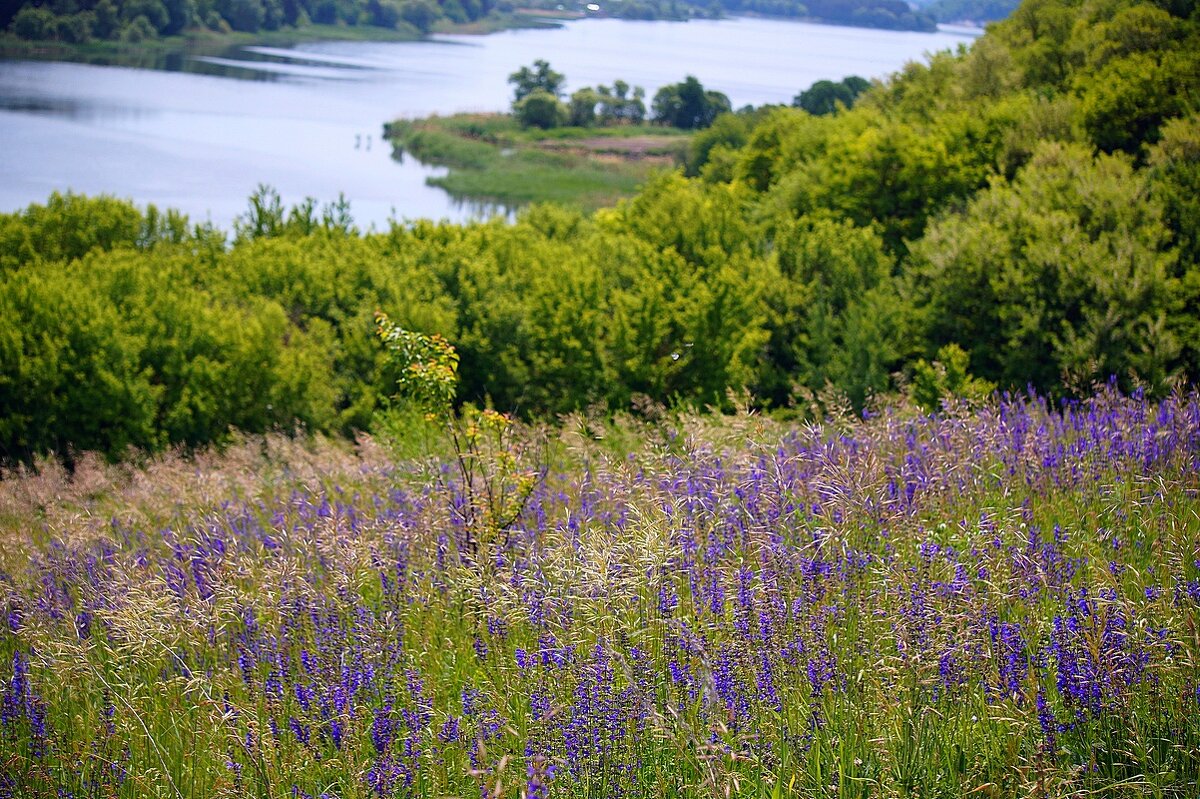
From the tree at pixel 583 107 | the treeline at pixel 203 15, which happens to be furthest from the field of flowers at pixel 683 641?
the tree at pixel 583 107

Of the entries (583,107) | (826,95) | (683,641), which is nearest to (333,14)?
(583,107)

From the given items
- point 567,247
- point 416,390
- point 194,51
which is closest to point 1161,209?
point 567,247

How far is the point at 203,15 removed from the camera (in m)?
88.3

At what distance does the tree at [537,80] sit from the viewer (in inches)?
3406

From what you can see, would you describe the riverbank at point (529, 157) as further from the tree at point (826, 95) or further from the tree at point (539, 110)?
the tree at point (826, 95)

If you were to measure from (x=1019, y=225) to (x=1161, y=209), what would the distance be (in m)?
2.62

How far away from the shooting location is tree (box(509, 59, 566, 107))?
284ft

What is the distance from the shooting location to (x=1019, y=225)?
1973 centimetres

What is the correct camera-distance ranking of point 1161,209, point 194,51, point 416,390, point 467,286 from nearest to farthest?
1. point 416,390
2. point 1161,209
3. point 467,286
4. point 194,51

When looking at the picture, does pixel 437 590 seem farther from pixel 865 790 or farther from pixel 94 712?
pixel 865 790

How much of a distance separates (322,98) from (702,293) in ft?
208

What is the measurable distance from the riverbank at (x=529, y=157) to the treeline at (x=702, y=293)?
82.4 ft

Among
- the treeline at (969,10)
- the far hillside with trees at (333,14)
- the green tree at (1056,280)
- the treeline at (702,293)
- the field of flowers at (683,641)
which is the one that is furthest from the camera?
the far hillside with trees at (333,14)

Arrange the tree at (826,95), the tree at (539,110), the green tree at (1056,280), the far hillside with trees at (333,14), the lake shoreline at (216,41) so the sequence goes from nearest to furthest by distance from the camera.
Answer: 1. the green tree at (1056,280)
2. the tree at (826,95)
3. the far hillside with trees at (333,14)
4. the lake shoreline at (216,41)
5. the tree at (539,110)
